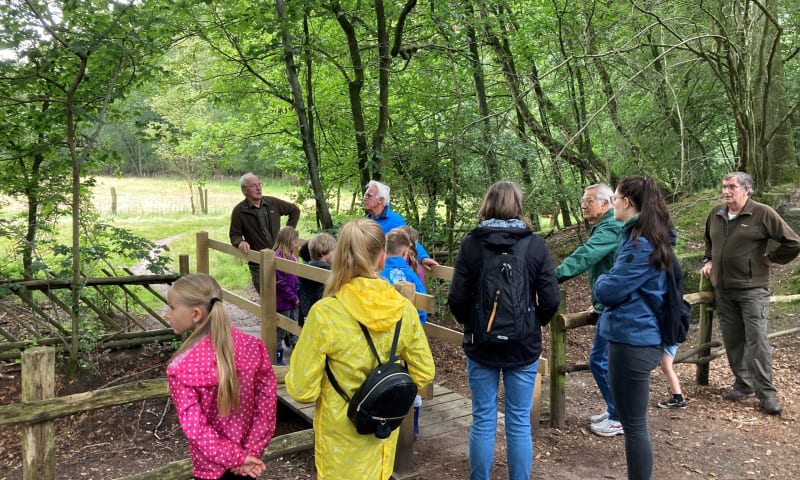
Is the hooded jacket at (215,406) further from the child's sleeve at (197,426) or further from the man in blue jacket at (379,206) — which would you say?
the man in blue jacket at (379,206)

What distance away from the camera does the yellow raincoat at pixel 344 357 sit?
2.37 metres

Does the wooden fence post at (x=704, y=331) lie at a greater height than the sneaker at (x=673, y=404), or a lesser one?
greater

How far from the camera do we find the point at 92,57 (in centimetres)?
575

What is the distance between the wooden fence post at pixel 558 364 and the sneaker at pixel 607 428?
0.84 ft

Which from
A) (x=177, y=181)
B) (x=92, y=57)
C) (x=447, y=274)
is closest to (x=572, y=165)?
(x=447, y=274)

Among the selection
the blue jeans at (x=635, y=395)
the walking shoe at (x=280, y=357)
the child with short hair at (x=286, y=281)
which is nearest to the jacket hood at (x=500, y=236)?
the blue jeans at (x=635, y=395)

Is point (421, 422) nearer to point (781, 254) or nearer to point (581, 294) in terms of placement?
point (781, 254)

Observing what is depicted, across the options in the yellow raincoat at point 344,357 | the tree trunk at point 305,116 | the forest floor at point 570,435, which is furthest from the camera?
the tree trunk at point 305,116

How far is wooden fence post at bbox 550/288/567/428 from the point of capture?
4246 mm

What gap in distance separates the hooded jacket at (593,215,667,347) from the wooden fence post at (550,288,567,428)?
1014 millimetres

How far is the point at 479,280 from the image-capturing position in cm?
298

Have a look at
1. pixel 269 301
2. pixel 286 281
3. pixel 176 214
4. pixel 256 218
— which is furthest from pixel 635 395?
pixel 176 214

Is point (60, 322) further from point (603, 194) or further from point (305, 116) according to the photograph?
point (603, 194)

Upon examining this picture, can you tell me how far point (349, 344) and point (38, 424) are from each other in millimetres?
1730
